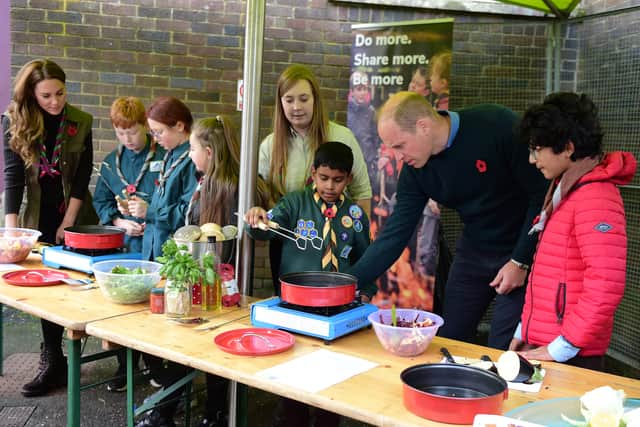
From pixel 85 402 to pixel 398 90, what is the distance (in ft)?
9.38

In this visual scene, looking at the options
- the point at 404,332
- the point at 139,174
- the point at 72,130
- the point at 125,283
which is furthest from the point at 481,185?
the point at 72,130

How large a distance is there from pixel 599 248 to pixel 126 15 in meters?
4.32

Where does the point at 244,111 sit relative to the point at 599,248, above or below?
above

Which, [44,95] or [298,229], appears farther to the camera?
[44,95]

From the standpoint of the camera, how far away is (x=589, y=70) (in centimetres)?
477

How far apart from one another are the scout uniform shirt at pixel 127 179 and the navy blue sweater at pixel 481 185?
152 cm

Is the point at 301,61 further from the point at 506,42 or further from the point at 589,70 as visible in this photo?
the point at 589,70

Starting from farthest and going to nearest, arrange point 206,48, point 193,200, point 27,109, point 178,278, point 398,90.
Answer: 1. point 206,48
2. point 398,90
3. point 27,109
4. point 193,200
5. point 178,278

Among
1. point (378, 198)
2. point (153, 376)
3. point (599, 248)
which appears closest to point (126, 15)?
point (378, 198)

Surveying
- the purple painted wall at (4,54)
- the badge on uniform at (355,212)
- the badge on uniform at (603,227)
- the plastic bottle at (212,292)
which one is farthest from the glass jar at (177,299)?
the badge on uniform at (603,227)

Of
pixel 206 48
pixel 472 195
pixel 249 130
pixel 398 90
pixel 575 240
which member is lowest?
pixel 575 240

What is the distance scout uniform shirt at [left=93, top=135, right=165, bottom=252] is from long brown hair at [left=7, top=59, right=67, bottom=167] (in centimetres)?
41

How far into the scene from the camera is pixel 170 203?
10.6 ft

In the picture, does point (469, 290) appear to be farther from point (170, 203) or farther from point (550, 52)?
point (550, 52)
